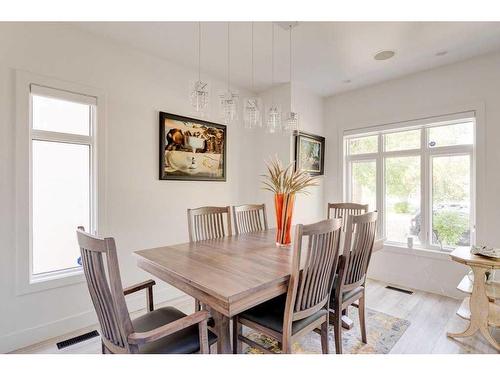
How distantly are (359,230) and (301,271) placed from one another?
65 centimetres

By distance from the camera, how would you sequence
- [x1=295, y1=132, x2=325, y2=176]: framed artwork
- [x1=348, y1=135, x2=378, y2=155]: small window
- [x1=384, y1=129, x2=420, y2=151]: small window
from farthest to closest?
1. [x1=348, y1=135, x2=378, y2=155]: small window
2. [x1=295, y1=132, x2=325, y2=176]: framed artwork
3. [x1=384, y1=129, x2=420, y2=151]: small window

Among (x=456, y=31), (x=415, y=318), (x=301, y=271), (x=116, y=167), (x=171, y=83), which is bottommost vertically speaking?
(x=415, y=318)

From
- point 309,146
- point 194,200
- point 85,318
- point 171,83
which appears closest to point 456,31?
point 309,146

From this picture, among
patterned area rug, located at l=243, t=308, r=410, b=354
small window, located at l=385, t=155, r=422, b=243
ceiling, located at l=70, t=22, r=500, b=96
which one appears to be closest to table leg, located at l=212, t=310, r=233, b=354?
patterned area rug, located at l=243, t=308, r=410, b=354

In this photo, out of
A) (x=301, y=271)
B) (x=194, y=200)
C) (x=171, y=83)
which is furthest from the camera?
(x=194, y=200)

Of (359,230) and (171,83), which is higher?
(171,83)

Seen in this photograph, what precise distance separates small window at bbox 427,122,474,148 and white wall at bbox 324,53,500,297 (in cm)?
19

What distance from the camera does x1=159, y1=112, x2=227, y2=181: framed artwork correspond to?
3.00 metres

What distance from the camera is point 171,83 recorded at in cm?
307

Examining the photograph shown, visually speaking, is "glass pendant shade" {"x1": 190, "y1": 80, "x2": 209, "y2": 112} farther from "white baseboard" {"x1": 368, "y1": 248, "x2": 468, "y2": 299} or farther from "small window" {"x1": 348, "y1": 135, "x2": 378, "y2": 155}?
"white baseboard" {"x1": 368, "y1": 248, "x2": 468, "y2": 299}

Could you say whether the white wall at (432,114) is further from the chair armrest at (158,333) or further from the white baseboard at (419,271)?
the chair armrest at (158,333)

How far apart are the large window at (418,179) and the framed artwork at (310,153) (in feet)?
1.26

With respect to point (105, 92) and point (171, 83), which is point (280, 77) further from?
point (105, 92)
